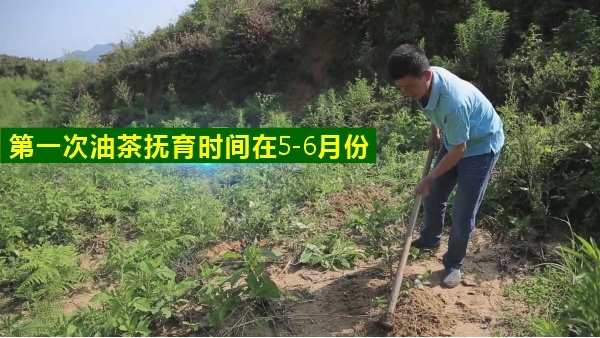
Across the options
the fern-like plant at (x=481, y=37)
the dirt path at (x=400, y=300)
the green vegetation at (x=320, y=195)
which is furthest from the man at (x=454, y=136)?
the fern-like plant at (x=481, y=37)

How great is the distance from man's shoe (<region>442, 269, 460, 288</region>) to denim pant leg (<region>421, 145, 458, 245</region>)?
1.13ft

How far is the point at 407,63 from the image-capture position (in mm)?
2314

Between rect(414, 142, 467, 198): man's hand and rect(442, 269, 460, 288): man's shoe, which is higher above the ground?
rect(414, 142, 467, 198): man's hand

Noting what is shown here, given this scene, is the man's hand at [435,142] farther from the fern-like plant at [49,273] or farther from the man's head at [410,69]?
the fern-like plant at [49,273]

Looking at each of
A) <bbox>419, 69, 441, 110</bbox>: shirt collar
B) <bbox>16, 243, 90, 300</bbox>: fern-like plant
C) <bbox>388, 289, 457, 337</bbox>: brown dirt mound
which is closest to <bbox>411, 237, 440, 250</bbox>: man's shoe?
<bbox>388, 289, 457, 337</bbox>: brown dirt mound

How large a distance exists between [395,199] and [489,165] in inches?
66.8

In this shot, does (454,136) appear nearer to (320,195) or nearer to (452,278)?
(452,278)

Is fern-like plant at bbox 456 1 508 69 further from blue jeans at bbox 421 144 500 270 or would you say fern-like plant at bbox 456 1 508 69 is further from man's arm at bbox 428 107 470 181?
man's arm at bbox 428 107 470 181

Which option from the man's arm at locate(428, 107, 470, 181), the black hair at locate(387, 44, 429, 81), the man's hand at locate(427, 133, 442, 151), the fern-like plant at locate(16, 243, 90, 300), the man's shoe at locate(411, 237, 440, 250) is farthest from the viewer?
the fern-like plant at locate(16, 243, 90, 300)

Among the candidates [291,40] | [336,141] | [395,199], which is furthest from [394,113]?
[291,40]

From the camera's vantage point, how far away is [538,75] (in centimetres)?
544

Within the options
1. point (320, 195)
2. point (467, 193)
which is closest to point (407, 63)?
A: point (467, 193)

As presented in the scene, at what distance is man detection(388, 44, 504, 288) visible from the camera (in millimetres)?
2395

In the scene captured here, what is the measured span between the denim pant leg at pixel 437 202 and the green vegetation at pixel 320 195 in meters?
0.25
